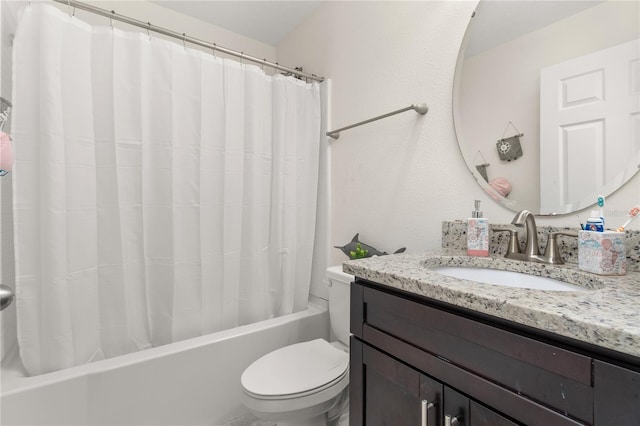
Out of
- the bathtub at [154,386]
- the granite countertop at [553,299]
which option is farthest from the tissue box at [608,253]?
the bathtub at [154,386]

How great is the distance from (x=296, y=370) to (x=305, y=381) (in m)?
0.08

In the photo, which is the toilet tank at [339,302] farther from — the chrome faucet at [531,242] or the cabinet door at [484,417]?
the cabinet door at [484,417]

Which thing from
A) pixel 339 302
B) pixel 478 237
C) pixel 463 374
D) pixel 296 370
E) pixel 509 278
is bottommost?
pixel 296 370

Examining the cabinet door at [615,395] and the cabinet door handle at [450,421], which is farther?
the cabinet door handle at [450,421]

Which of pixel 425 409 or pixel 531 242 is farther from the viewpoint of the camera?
pixel 531 242

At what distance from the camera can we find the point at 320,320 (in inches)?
65.8

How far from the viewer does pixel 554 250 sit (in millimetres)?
816

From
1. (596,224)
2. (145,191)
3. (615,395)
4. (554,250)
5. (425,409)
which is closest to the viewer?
(615,395)

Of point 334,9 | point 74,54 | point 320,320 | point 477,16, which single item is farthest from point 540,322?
point 334,9

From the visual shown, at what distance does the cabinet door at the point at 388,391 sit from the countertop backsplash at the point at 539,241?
1.83 feet

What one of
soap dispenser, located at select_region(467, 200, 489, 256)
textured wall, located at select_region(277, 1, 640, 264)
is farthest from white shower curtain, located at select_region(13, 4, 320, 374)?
soap dispenser, located at select_region(467, 200, 489, 256)

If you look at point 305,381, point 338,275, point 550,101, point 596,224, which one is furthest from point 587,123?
point 305,381

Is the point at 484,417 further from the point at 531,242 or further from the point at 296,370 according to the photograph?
the point at 296,370

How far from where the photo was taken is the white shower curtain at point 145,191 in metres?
1.12
